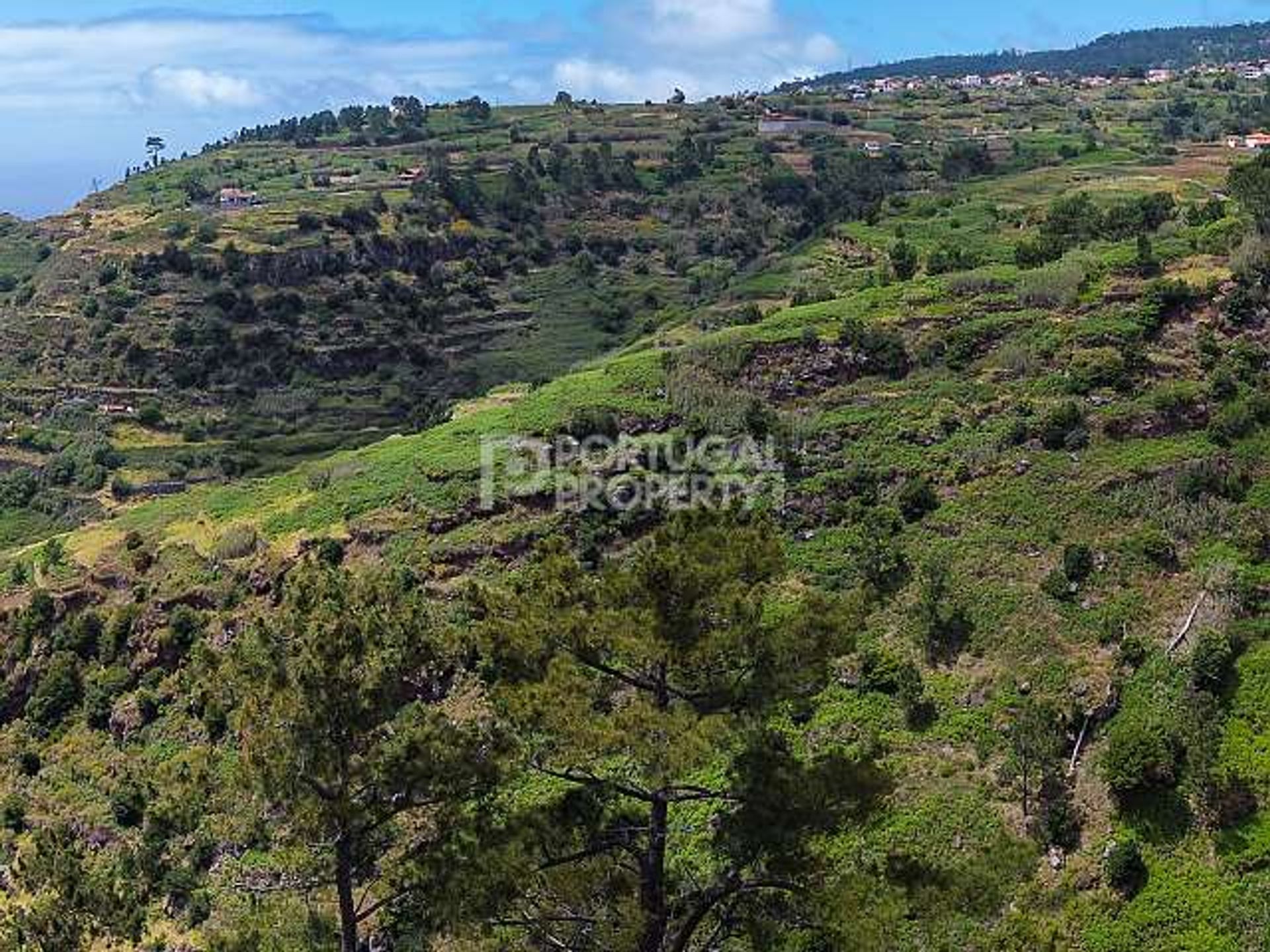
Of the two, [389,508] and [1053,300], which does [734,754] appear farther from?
[1053,300]

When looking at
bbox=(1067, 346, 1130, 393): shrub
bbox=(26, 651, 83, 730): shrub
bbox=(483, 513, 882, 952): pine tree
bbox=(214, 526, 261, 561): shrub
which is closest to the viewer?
bbox=(483, 513, 882, 952): pine tree

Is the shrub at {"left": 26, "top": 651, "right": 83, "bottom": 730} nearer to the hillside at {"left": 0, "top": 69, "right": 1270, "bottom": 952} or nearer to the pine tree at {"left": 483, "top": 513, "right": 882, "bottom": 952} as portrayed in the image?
the hillside at {"left": 0, "top": 69, "right": 1270, "bottom": 952}

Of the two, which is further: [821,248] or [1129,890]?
[821,248]

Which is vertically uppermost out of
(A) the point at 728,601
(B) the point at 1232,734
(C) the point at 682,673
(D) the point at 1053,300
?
(D) the point at 1053,300

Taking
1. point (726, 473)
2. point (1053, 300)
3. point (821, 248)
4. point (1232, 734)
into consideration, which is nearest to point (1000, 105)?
point (821, 248)

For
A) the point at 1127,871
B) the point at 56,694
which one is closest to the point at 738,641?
the point at 1127,871

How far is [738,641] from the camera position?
15.8m

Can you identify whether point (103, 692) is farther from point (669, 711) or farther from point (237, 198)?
point (237, 198)

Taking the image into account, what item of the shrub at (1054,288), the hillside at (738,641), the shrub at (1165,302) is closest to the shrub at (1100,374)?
the hillside at (738,641)

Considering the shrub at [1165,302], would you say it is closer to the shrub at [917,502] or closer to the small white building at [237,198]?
the shrub at [917,502]

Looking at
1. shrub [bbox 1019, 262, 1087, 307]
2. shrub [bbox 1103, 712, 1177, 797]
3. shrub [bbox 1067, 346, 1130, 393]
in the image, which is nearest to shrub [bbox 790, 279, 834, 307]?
shrub [bbox 1019, 262, 1087, 307]

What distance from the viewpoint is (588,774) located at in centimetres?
1695

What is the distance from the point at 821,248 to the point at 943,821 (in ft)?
189

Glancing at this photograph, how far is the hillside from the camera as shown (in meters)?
16.4
